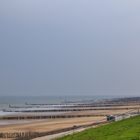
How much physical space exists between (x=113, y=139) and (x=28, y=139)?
23.5m

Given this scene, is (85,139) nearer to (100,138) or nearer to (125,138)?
(100,138)

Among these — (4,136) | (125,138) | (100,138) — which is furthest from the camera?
(4,136)

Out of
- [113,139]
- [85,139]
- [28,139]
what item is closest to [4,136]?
[28,139]

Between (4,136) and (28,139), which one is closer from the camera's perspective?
(28,139)

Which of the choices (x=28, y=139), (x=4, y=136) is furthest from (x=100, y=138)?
(x=4, y=136)

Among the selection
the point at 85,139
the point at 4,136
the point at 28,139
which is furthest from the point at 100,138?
the point at 4,136

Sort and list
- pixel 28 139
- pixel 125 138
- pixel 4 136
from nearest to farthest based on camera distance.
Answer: pixel 125 138
pixel 28 139
pixel 4 136

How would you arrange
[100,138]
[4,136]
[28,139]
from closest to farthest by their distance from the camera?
[100,138]
[28,139]
[4,136]

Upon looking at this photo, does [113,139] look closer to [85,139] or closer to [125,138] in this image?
[125,138]

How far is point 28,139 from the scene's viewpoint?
130 feet

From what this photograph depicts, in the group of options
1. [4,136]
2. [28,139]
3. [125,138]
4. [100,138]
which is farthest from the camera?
[4,136]

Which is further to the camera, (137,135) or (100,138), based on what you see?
(100,138)

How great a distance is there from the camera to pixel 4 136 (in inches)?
1900

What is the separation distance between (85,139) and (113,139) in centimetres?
295
